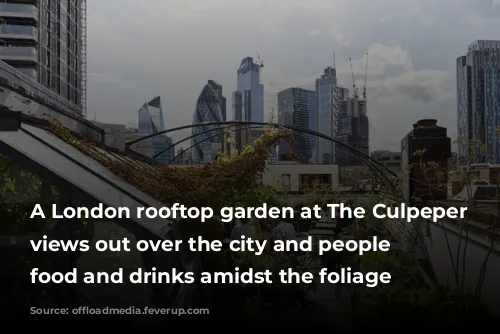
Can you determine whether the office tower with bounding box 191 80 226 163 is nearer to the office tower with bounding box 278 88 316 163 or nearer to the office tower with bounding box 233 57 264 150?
the office tower with bounding box 233 57 264 150

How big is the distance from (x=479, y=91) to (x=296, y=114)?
11.0 feet

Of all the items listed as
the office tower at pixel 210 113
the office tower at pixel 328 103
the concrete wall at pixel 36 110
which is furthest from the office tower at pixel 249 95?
the concrete wall at pixel 36 110

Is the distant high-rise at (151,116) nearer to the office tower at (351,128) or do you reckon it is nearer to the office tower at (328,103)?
the office tower at (328,103)

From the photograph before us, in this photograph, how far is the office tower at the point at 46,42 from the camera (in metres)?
41.1

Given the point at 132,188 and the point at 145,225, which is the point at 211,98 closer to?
the point at 132,188

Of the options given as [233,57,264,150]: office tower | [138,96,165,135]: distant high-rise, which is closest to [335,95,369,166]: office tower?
[233,57,264,150]: office tower

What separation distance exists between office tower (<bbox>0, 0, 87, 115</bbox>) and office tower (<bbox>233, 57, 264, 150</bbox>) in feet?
88.8

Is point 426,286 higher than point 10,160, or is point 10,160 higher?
point 10,160

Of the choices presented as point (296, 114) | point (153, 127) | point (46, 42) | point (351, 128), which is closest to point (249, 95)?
point (296, 114)

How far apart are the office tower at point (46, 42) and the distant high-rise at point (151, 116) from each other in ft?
84.1

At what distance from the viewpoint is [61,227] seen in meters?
3.90

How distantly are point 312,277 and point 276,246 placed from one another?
0.82 m

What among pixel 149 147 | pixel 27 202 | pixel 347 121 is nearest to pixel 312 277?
pixel 27 202

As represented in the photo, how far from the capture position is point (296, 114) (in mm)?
8562
